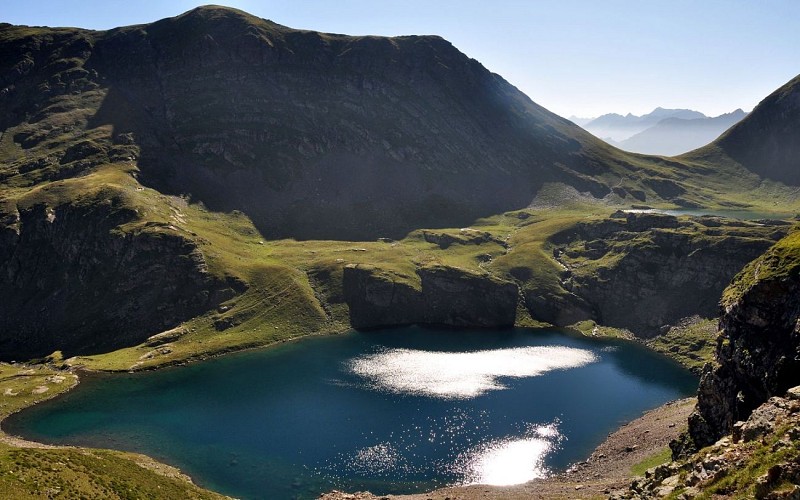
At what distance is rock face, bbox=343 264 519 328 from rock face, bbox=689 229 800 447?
117m

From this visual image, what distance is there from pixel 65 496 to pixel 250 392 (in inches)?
2681

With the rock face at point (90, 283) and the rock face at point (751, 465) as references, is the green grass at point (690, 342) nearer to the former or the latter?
the rock face at point (751, 465)

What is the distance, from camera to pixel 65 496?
57125 mm

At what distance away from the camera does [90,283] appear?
584ft

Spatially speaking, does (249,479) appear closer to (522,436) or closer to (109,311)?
(522,436)

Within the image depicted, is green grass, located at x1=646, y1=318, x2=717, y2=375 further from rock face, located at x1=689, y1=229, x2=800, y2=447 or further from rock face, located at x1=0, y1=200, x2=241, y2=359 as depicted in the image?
rock face, located at x1=0, y1=200, x2=241, y2=359

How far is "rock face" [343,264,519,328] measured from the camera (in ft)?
607

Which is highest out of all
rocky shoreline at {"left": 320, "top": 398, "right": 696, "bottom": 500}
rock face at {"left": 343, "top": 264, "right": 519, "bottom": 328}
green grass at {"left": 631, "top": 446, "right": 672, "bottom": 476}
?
rock face at {"left": 343, "top": 264, "right": 519, "bottom": 328}

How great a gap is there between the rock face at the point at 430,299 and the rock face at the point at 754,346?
11681cm

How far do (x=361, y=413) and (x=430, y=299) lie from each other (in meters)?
84.4

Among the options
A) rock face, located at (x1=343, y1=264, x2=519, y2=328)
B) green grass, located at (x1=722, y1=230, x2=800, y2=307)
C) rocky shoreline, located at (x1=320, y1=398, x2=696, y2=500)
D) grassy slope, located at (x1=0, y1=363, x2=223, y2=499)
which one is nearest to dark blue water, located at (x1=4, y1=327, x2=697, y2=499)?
rocky shoreline, located at (x1=320, y1=398, x2=696, y2=500)

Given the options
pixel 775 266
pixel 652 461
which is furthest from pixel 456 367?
pixel 775 266

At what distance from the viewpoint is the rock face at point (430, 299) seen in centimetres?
18512

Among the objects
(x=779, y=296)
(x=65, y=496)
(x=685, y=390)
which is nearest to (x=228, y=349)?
(x=65, y=496)
